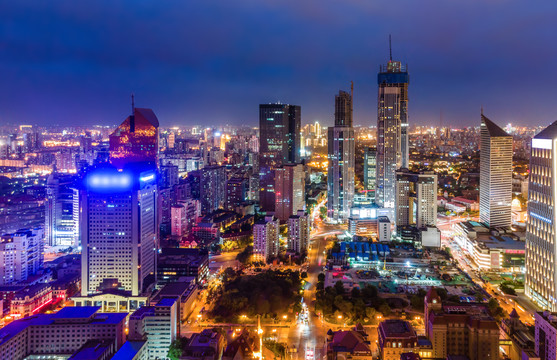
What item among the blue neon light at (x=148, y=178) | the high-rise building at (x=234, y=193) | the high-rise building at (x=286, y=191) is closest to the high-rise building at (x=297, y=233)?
the high-rise building at (x=286, y=191)

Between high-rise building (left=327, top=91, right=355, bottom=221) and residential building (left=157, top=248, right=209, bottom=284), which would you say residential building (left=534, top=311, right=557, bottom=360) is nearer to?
residential building (left=157, top=248, right=209, bottom=284)

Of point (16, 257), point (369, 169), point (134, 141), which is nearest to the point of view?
point (16, 257)

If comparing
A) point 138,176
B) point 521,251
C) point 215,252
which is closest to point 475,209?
point 521,251

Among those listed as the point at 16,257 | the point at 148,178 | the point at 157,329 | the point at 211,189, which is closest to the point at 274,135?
the point at 211,189

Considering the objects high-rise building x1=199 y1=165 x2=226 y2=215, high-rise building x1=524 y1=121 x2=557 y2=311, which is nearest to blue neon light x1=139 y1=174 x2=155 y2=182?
high-rise building x1=199 y1=165 x2=226 y2=215

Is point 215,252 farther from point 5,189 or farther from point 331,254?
point 5,189

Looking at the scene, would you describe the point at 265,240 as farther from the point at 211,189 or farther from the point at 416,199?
the point at 211,189

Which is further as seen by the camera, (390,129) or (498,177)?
(390,129)

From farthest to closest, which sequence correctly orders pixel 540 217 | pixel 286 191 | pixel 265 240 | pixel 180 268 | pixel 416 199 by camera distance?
pixel 286 191, pixel 416 199, pixel 265 240, pixel 180 268, pixel 540 217
